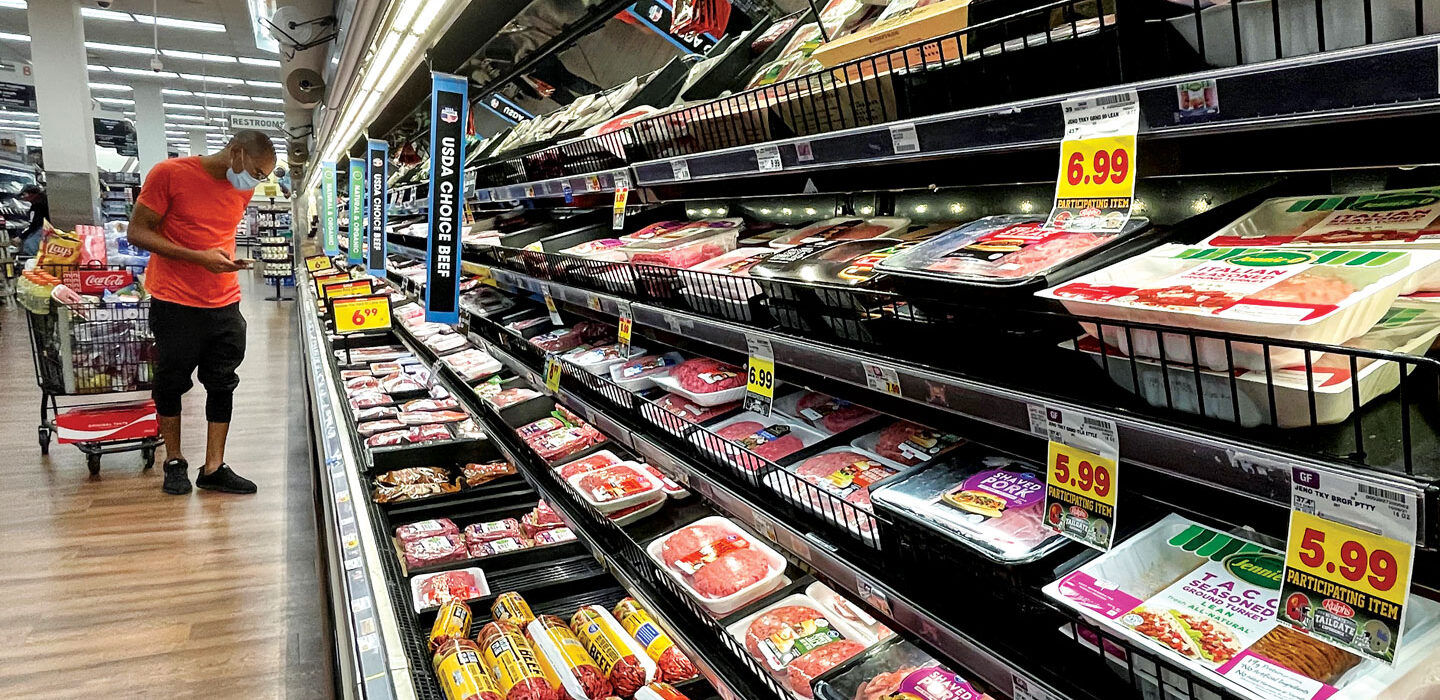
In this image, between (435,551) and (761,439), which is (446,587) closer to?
(435,551)

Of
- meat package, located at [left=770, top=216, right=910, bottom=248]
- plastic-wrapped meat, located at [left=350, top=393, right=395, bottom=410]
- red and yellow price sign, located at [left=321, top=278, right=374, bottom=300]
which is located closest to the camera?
meat package, located at [left=770, top=216, right=910, bottom=248]

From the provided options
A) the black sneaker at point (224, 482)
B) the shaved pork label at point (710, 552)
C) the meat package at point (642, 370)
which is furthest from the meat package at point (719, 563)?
the black sneaker at point (224, 482)

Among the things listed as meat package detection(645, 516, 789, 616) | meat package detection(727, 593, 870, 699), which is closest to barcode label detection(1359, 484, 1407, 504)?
meat package detection(727, 593, 870, 699)

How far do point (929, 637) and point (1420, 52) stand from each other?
80 cm

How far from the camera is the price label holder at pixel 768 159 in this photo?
1471mm

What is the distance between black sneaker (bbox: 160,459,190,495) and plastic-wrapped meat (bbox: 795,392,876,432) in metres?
3.81

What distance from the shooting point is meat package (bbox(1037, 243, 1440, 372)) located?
0.75 m

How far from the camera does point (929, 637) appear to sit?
43.9 inches

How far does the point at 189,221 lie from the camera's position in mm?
3949

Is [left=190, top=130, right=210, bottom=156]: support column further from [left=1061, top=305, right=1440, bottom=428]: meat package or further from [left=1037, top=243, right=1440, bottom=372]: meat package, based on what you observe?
[left=1061, top=305, right=1440, bottom=428]: meat package

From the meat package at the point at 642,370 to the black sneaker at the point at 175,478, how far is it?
3.20 m

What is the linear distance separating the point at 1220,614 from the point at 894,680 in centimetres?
53

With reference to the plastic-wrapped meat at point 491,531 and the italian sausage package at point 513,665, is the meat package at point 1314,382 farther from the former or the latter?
the plastic-wrapped meat at point 491,531

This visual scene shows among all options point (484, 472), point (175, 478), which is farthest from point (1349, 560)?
point (175, 478)
